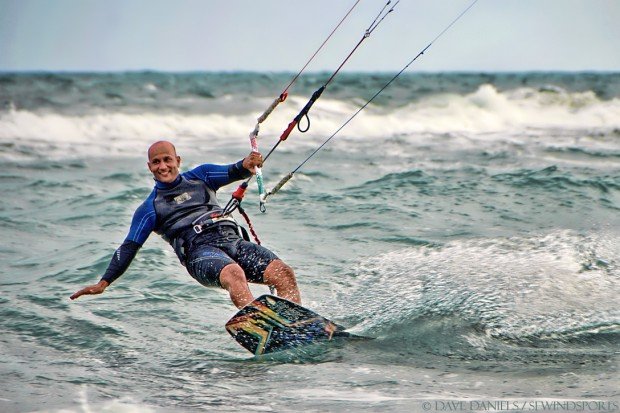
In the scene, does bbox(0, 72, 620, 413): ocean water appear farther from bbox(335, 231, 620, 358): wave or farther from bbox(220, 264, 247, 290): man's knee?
bbox(220, 264, 247, 290): man's knee

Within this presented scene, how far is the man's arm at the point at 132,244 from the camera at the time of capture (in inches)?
271

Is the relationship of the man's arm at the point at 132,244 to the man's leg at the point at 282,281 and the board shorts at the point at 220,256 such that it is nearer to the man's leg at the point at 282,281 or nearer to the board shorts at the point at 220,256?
the board shorts at the point at 220,256

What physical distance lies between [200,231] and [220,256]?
0.35 meters

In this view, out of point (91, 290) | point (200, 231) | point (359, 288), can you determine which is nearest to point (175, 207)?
point (200, 231)

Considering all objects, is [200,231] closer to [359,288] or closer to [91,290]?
[91,290]

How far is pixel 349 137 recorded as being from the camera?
2419 cm

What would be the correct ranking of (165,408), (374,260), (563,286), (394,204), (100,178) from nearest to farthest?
(165,408)
(563,286)
(374,260)
(394,204)
(100,178)

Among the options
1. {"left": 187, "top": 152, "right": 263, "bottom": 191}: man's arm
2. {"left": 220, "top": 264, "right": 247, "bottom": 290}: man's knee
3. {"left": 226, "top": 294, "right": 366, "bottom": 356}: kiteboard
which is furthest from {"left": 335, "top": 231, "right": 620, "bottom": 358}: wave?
{"left": 187, "top": 152, "right": 263, "bottom": 191}: man's arm

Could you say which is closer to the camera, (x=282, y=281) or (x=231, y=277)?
(x=231, y=277)

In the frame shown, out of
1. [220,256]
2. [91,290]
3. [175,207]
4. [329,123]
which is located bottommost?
[91,290]

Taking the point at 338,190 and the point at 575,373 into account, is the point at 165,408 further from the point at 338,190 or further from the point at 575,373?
the point at 338,190

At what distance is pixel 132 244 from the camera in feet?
22.9

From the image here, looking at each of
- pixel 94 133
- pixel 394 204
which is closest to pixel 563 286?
pixel 394 204

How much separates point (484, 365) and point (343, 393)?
1.11m
